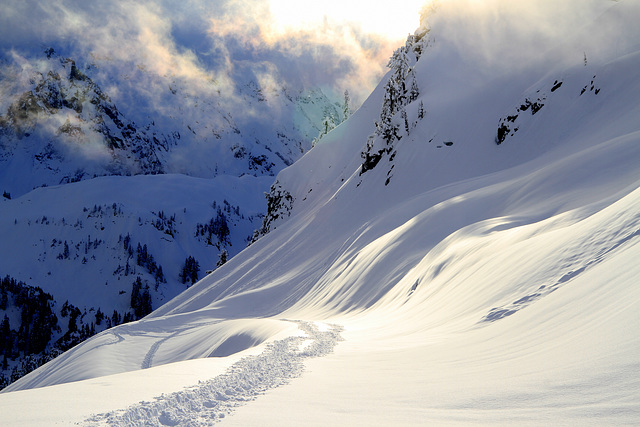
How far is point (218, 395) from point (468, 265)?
9.42 metres

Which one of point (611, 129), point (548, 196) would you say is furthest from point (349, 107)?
point (548, 196)

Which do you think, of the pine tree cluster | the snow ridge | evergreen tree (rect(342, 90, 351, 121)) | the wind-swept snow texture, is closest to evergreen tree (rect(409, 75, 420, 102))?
the pine tree cluster

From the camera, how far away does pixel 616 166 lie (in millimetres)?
16266

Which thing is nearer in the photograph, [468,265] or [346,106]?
[468,265]

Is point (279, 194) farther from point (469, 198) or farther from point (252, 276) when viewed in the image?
point (469, 198)

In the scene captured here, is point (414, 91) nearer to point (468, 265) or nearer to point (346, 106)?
point (346, 106)

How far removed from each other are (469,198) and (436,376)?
19.2 metres

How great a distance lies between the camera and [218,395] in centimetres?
484

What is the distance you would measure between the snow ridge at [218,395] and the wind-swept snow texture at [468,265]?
0.13 m

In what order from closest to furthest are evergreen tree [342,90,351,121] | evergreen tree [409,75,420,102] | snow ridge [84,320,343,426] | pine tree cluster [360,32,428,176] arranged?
snow ridge [84,320,343,426], pine tree cluster [360,32,428,176], evergreen tree [409,75,420,102], evergreen tree [342,90,351,121]

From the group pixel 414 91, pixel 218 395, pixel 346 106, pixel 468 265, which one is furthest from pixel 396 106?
pixel 218 395

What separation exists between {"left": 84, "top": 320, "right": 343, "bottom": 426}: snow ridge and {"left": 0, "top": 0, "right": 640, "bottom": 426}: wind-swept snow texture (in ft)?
0.44

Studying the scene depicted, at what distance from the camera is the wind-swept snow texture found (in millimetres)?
4203

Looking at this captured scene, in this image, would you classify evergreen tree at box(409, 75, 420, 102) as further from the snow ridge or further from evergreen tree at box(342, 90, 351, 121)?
the snow ridge
